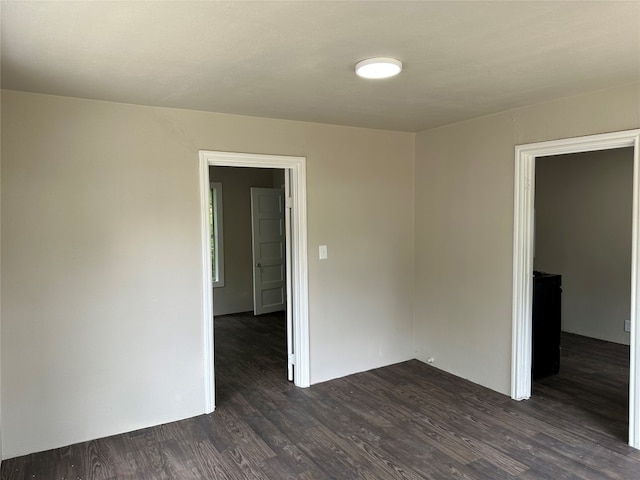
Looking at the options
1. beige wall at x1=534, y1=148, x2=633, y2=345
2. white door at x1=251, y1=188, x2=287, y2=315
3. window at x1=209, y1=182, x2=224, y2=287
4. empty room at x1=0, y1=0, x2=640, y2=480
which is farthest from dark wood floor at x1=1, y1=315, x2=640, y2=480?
window at x1=209, y1=182, x2=224, y2=287

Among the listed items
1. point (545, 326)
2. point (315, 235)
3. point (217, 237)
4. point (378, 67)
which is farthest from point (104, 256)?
point (545, 326)

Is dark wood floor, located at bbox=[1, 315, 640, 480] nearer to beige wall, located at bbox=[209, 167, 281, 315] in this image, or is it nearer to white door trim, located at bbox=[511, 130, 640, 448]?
white door trim, located at bbox=[511, 130, 640, 448]

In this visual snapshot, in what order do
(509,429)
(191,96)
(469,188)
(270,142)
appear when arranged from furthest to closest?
(469,188), (270,142), (509,429), (191,96)

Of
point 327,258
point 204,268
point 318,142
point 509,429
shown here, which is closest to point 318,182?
point 318,142

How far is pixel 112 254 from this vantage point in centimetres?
309

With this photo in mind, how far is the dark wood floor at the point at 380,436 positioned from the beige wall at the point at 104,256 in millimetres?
281

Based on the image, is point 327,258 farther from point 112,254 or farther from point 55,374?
point 55,374

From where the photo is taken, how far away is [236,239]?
22.5 feet

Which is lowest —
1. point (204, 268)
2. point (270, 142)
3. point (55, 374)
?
point (55, 374)

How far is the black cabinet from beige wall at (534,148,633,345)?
150cm

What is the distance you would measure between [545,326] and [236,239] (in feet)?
14.5

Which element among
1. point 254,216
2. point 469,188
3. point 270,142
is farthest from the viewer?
point 254,216

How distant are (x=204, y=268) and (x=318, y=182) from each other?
1.25m

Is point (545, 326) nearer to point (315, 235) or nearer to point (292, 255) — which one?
point (315, 235)
